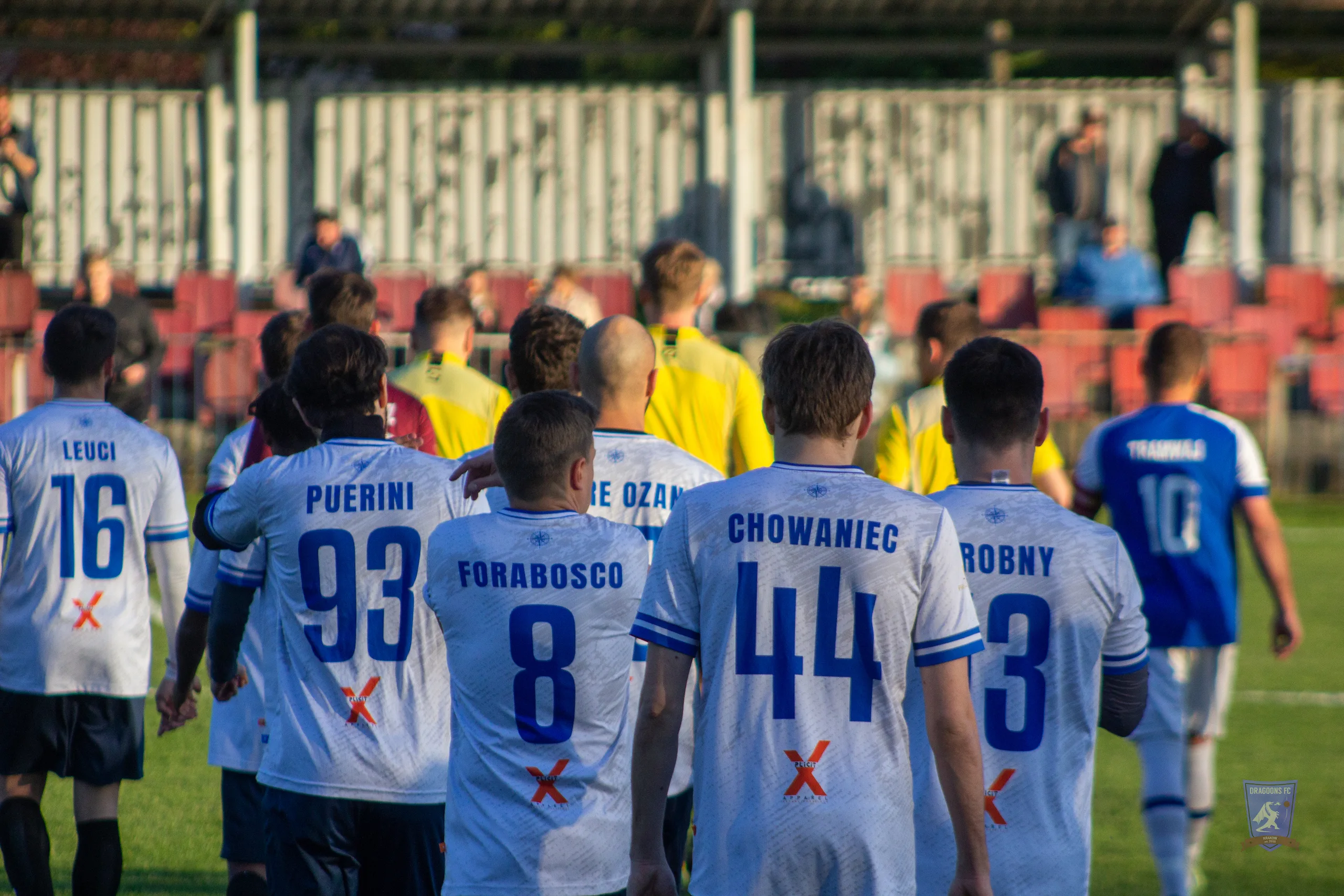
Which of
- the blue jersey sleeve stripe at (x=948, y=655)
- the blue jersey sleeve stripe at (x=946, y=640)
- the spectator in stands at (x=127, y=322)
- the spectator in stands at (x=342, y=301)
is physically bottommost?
the blue jersey sleeve stripe at (x=948, y=655)

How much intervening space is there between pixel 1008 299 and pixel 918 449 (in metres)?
13.3

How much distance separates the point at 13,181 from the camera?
15258mm

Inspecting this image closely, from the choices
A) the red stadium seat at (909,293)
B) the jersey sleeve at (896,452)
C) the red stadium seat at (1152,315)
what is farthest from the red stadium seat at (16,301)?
A: the jersey sleeve at (896,452)

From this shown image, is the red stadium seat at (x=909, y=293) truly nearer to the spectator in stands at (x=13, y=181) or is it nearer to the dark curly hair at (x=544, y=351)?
the spectator in stands at (x=13, y=181)

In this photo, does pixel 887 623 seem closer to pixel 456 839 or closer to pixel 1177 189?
pixel 456 839

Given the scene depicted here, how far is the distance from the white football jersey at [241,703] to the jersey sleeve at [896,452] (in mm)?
2266

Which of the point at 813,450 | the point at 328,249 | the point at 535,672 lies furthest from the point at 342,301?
the point at 328,249

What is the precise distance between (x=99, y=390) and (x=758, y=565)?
294 centimetres

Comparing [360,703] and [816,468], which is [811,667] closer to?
[816,468]

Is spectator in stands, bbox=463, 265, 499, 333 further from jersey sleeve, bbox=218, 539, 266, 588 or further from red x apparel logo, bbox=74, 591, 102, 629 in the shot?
jersey sleeve, bbox=218, 539, 266, 588

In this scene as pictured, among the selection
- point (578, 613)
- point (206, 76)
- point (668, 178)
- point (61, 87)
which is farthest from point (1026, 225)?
point (578, 613)

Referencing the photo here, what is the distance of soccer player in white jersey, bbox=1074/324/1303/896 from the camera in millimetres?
5750

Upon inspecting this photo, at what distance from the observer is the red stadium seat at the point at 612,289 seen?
18.3 meters

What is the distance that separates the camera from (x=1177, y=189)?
58.0 ft
